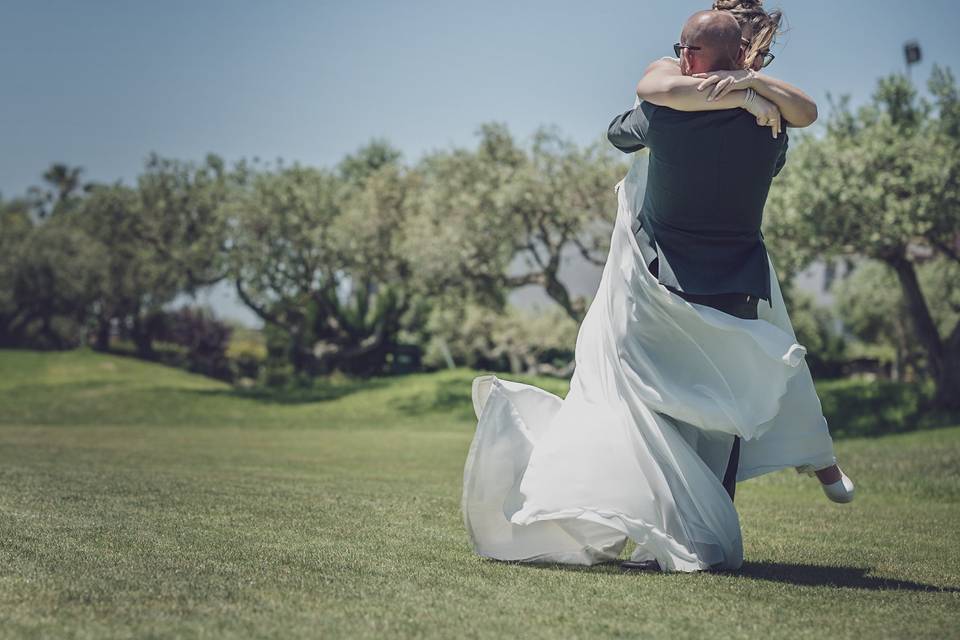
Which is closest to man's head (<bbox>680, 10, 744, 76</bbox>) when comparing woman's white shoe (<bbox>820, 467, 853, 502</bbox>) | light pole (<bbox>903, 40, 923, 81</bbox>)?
woman's white shoe (<bbox>820, 467, 853, 502</bbox>)

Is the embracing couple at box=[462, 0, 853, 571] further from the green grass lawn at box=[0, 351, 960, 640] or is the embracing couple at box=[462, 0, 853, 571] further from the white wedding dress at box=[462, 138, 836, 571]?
the green grass lawn at box=[0, 351, 960, 640]

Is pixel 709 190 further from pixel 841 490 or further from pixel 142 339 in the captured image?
pixel 142 339

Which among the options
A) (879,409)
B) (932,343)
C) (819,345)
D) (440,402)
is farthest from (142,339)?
(932,343)

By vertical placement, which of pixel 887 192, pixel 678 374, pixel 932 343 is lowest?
pixel 678 374

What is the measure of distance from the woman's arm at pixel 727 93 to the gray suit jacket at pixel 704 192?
0.09 meters

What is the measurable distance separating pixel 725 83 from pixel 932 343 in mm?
22881

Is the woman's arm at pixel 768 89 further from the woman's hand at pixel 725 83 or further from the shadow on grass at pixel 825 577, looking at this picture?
the shadow on grass at pixel 825 577

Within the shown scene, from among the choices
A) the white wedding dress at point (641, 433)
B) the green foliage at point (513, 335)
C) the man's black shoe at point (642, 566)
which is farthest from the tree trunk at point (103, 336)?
the man's black shoe at point (642, 566)

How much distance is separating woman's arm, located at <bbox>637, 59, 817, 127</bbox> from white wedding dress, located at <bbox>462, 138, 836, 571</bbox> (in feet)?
2.46

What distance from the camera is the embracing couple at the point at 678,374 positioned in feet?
15.9

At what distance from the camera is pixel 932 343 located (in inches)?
995

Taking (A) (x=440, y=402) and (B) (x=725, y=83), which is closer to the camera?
(B) (x=725, y=83)

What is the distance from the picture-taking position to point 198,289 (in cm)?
3909

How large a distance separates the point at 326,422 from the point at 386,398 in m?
3.50
